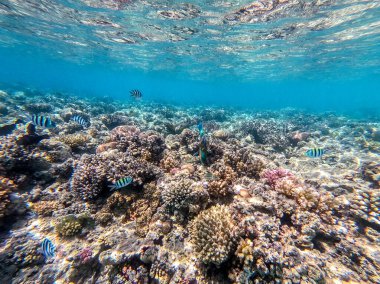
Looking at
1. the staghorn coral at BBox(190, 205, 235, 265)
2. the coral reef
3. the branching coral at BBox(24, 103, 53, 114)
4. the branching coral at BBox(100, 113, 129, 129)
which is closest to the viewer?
the staghorn coral at BBox(190, 205, 235, 265)

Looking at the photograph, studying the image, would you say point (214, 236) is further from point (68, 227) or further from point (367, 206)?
point (367, 206)

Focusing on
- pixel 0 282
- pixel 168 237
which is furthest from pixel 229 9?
pixel 0 282

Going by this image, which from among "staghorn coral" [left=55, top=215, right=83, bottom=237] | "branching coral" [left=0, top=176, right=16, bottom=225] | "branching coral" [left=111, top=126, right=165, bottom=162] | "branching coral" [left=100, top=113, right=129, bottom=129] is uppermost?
"branching coral" [left=100, top=113, right=129, bottom=129]

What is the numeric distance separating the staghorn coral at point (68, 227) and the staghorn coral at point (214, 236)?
280 cm

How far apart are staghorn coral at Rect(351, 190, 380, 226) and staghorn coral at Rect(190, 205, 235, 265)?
3559 millimetres

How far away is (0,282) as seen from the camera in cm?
405

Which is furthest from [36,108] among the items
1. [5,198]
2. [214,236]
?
[214,236]

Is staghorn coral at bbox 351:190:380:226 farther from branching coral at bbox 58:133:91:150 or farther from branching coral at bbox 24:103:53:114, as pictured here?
branching coral at bbox 24:103:53:114

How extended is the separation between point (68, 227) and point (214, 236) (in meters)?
3.49

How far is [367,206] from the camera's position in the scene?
16.6ft

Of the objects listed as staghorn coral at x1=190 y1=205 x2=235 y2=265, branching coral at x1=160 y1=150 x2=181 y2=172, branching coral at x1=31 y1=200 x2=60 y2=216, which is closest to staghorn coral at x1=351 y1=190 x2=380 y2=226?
staghorn coral at x1=190 y1=205 x2=235 y2=265

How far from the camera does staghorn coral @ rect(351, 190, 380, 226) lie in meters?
4.82

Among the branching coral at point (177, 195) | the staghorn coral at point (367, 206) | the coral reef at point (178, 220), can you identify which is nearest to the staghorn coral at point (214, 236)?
the coral reef at point (178, 220)

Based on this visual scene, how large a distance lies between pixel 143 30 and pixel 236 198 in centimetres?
2213
